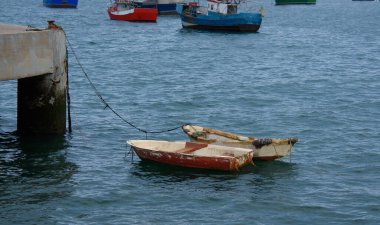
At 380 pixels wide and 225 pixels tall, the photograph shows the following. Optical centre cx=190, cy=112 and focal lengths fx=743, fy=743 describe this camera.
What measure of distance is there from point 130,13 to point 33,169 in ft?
257

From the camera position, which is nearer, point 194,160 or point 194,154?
point 194,160

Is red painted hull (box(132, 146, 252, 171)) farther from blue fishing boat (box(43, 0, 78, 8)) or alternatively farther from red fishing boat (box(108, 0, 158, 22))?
blue fishing boat (box(43, 0, 78, 8))

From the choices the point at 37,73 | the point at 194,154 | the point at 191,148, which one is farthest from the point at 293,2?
the point at 37,73

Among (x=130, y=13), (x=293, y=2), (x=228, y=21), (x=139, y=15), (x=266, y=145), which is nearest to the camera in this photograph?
(x=266, y=145)

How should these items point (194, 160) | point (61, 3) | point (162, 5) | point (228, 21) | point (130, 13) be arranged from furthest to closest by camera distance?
Result: 1. point (61, 3)
2. point (162, 5)
3. point (130, 13)
4. point (228, 21)
5. point (194, 160)

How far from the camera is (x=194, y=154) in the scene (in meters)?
28.0

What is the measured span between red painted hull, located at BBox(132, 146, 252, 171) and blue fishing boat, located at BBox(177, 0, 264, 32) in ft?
194

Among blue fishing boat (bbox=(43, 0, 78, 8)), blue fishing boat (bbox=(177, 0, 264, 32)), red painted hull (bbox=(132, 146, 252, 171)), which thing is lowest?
blue fishing boat (bbox=(43, 0, 78, 8))

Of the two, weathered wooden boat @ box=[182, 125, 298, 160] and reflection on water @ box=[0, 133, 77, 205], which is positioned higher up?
weathered wooden boat @ box=[182, 125, 298, 160]

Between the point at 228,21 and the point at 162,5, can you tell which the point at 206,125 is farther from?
the point at 162,5

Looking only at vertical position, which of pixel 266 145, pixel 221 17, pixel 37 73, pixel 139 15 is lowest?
pixel 139 15

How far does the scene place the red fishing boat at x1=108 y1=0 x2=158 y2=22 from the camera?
10412cm

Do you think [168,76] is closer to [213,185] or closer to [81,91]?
[81,91]

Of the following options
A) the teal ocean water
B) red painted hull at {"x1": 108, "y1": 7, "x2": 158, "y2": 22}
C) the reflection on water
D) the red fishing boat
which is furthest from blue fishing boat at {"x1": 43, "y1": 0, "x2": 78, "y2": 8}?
the reflection on water
